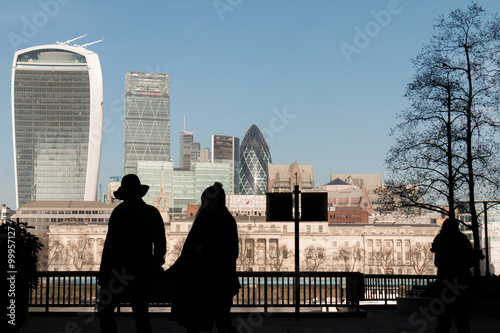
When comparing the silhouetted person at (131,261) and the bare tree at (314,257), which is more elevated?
the silhouetted person at (131,261)

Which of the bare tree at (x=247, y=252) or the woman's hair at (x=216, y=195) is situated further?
the bare tree at (x=247, y=252)

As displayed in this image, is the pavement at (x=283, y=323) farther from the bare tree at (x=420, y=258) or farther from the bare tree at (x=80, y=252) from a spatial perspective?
the bare tree at (x=80, y=252)

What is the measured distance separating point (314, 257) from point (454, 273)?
114963 mm

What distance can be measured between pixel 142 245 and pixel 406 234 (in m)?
133

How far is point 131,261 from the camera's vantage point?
8.10 metres

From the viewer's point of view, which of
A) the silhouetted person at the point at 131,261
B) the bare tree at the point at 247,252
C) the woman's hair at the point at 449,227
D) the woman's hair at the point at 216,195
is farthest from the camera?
the bare tree at the point at 247,252

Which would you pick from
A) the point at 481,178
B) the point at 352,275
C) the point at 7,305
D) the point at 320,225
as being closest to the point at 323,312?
the point at 352,275

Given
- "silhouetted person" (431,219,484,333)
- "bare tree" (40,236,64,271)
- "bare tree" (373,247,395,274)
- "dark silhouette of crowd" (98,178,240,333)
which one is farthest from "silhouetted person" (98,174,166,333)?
"bare tree" (40,236,64,271)

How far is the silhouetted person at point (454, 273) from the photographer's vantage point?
31.9ft

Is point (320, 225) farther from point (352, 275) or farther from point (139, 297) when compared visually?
point (139, 297)

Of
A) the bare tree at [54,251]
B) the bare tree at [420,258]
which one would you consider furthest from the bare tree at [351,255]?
the bare tree at [54,251]

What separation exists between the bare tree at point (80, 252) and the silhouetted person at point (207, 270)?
111268 millimetres

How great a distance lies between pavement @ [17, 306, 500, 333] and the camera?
12.9m

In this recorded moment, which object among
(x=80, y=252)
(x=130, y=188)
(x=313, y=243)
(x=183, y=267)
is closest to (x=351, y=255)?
(x=313, y=243)
